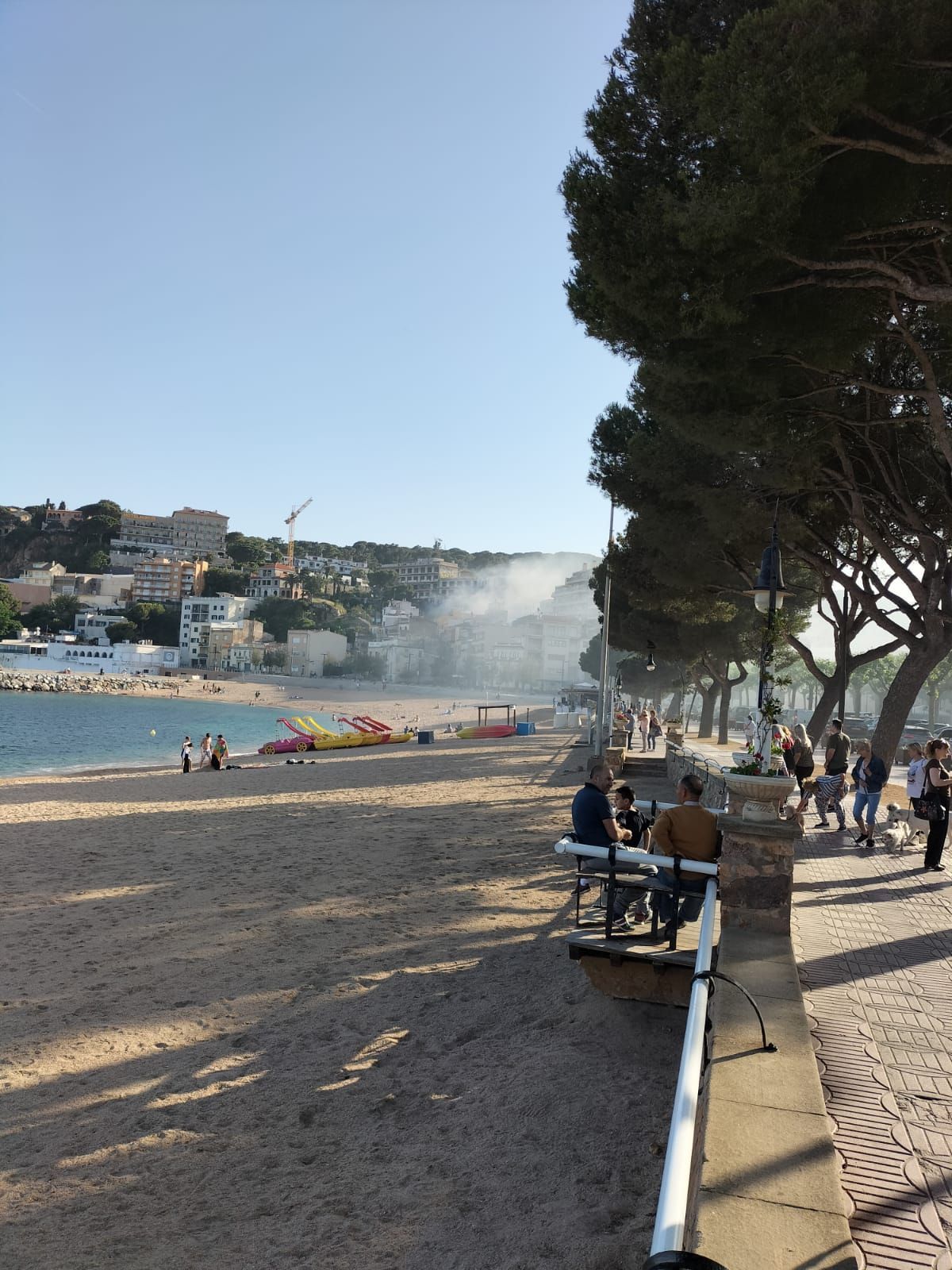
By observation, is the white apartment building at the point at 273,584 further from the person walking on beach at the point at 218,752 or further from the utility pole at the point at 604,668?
the utility pole at the point at 604,668

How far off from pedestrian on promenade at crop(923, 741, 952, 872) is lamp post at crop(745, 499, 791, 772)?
2.82m

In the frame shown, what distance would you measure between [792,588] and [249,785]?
14.0 meters

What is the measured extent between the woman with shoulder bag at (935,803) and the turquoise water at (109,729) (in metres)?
28.9

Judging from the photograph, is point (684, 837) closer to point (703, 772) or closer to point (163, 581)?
point (703, 772)

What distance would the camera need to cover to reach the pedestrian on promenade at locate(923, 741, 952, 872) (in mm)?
9500

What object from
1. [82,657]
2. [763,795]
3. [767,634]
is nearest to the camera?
[763,795]

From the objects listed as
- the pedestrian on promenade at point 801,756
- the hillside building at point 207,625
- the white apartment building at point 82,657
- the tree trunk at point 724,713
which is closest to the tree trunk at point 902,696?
the pedestrian on promenade at point 801,756

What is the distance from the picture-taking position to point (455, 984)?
686 centimetres

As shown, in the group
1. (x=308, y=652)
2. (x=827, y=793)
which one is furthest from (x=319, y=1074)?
(x=308, y=652)

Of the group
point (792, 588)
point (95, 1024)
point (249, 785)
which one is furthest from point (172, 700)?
point (95, 1024)

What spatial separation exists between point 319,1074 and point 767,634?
5.15m

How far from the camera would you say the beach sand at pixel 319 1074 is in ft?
12.6

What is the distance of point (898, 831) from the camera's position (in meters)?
11.0

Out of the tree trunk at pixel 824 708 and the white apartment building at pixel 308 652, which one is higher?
the tree trunk at pixel 824 708
